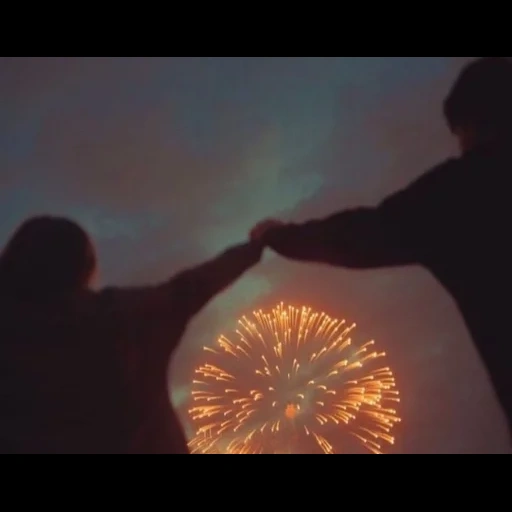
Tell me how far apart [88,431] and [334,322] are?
206cm

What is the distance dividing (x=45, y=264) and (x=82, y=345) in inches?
28.8

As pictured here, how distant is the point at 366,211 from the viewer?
6.96 metres

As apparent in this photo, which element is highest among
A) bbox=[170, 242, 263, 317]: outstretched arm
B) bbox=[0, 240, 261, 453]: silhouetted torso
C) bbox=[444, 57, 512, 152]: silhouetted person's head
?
bbox=[444, 57, 512, 152]: silhouetted person's head

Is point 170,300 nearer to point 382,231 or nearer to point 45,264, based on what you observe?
point 45,264

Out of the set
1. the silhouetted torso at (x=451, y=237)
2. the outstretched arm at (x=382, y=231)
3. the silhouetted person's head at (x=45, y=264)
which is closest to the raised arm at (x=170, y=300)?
the silhouetted person's head at (x=45, y=264)

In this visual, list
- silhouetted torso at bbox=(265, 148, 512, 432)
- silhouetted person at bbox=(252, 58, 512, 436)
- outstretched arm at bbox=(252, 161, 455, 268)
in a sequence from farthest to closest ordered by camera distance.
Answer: outstretched arm at bbox=(252, 161, 455, 268) < silhouetted person at bbox=(252, 58, 512, 436) < silhouetted torso at bbox=(265, 148, 512, 432)

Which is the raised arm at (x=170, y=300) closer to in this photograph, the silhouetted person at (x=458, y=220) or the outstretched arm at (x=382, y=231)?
the silhouetted person at (x=458, y=220)

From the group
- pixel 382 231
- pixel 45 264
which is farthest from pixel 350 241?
pixel 45 264

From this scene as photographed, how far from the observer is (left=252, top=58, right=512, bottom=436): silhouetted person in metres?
6.57

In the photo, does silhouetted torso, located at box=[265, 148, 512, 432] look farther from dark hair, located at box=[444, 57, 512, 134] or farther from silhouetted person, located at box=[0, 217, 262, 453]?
silhouetted person, located at box=[0, 217, 262, 453]

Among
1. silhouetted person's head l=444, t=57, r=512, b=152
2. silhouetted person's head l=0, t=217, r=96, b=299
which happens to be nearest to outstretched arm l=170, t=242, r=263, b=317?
silhouetted person's head l=0, t=217, r=96, b=299

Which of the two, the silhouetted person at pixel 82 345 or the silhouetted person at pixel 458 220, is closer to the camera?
the silhouetted person at pixel 82 345

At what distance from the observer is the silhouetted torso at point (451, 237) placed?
6.41 m
